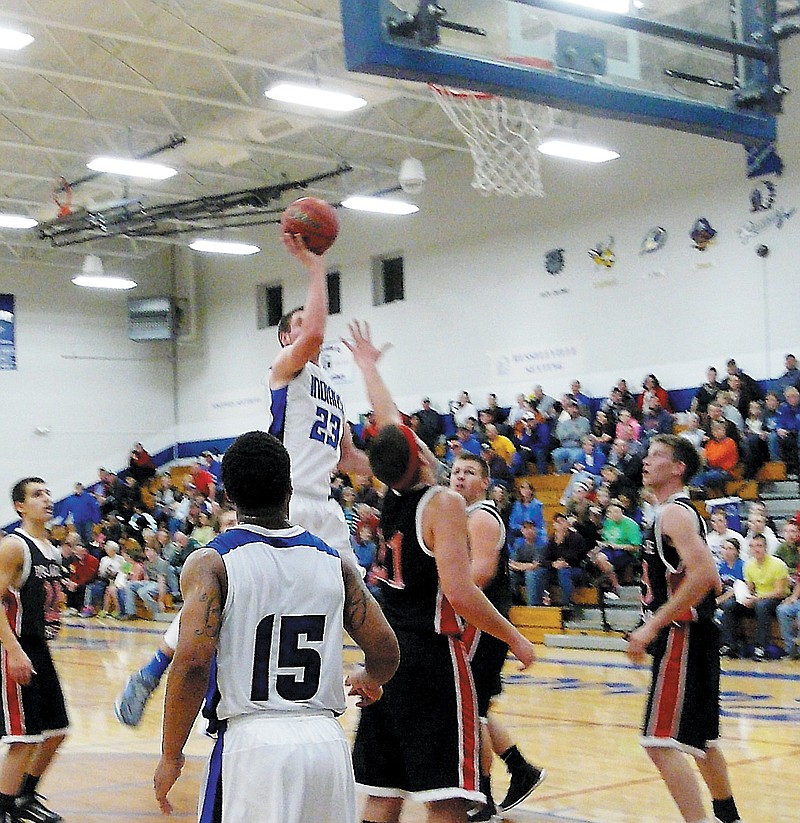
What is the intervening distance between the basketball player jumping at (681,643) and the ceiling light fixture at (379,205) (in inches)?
581

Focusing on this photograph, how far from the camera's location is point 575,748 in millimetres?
7641

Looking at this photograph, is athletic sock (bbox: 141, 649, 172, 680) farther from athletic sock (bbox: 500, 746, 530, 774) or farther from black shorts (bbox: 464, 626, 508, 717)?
athletic sock (bbox: 500, 746, 530, 774)

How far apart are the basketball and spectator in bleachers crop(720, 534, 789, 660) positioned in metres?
8.71

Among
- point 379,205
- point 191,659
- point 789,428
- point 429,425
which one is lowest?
point 191,659

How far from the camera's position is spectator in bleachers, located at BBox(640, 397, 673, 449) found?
16.0 metres

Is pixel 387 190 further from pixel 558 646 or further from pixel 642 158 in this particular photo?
pixel 558 646

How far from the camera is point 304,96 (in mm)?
15055

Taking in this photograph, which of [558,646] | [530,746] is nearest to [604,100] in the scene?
[530,746]

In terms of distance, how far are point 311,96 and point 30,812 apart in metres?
11.0

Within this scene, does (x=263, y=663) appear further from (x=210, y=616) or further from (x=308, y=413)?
(x=308, y=413)

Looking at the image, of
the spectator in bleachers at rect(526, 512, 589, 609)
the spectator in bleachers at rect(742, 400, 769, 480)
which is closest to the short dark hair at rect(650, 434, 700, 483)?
the spectator in bleachers at rect(526, 512, 589, 609)

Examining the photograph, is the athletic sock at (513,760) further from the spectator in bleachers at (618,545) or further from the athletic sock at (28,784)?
the spectator in bleachers at (618,545)

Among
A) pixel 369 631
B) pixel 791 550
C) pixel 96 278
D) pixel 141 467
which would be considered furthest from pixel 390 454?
pixel 141 467

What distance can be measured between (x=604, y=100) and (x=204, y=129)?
45.2ft
